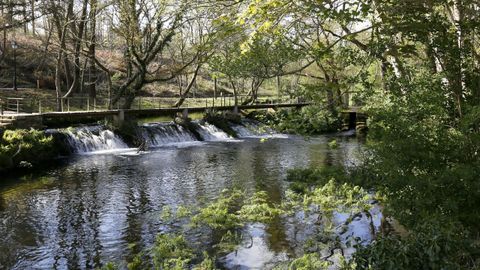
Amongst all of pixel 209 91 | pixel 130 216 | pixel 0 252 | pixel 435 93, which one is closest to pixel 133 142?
pixel 130 216

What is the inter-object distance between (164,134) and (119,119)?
250cm

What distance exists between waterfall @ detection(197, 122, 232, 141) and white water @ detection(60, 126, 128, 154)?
225 inches

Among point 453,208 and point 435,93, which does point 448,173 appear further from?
point 435,93

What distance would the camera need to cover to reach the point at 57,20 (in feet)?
81.7

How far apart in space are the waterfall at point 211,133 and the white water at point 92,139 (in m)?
5.71

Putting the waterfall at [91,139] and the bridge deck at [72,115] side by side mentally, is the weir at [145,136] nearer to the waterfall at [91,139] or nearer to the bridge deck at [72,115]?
the waterfall at [91,139]

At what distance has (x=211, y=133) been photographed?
26.4m

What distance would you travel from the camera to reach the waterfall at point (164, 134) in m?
22.7

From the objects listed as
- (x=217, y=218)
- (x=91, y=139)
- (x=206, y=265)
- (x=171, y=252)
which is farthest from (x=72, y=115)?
(x=206, y=265)

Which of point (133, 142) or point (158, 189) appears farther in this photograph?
point (133, 142)

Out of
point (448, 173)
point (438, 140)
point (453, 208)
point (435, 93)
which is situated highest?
point (435, 93)

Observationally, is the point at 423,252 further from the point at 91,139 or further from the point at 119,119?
the point at 119,119

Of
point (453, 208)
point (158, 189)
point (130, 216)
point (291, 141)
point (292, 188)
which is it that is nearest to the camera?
point (453, 208)

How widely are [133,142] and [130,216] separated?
38.6 feet
